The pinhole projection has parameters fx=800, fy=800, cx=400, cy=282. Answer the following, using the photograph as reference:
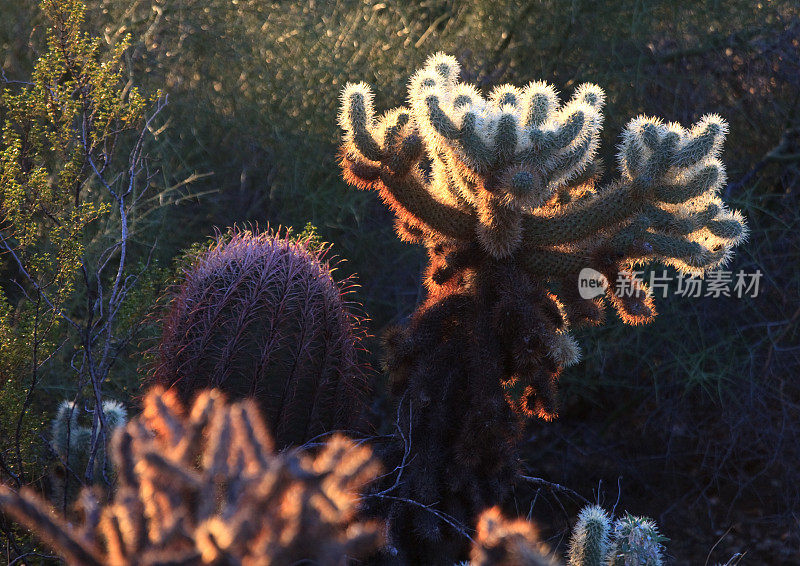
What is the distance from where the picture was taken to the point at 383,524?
4.89ft

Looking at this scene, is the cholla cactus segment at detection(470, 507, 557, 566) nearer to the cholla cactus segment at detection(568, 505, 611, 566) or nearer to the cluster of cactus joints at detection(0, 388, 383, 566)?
the cluster of cactus joints at detection(0, 388, 383, 566)

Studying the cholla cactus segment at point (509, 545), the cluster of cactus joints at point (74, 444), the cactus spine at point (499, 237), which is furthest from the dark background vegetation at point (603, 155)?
the cholla cactus segment at point (509, 545)

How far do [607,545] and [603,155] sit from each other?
2.08m

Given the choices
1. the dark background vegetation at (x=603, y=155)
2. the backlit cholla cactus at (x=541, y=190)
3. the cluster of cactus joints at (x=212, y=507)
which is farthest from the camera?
the dark background vegetation at (x=603, y=155)

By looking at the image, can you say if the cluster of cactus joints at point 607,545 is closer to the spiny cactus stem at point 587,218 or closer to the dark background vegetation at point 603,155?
the spiny cactus stem at point 587,218

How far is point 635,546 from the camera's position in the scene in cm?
132

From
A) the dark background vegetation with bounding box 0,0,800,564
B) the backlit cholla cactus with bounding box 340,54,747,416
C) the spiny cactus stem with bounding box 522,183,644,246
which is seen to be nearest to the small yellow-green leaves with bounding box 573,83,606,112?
the backlit cholla cactus with bounding box 340,54,747,416

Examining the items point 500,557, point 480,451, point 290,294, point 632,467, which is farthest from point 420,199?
point 632,467

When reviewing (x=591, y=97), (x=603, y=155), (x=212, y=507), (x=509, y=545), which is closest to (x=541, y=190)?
(x=591, y=97)

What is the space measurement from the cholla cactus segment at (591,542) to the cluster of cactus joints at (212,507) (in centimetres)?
58

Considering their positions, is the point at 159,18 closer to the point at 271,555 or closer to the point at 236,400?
the point at 236,400

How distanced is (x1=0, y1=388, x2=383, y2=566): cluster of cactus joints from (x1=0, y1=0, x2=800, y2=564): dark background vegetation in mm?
1922

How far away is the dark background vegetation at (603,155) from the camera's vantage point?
286cm

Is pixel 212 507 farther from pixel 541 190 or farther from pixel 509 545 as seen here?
pixel 541 190
